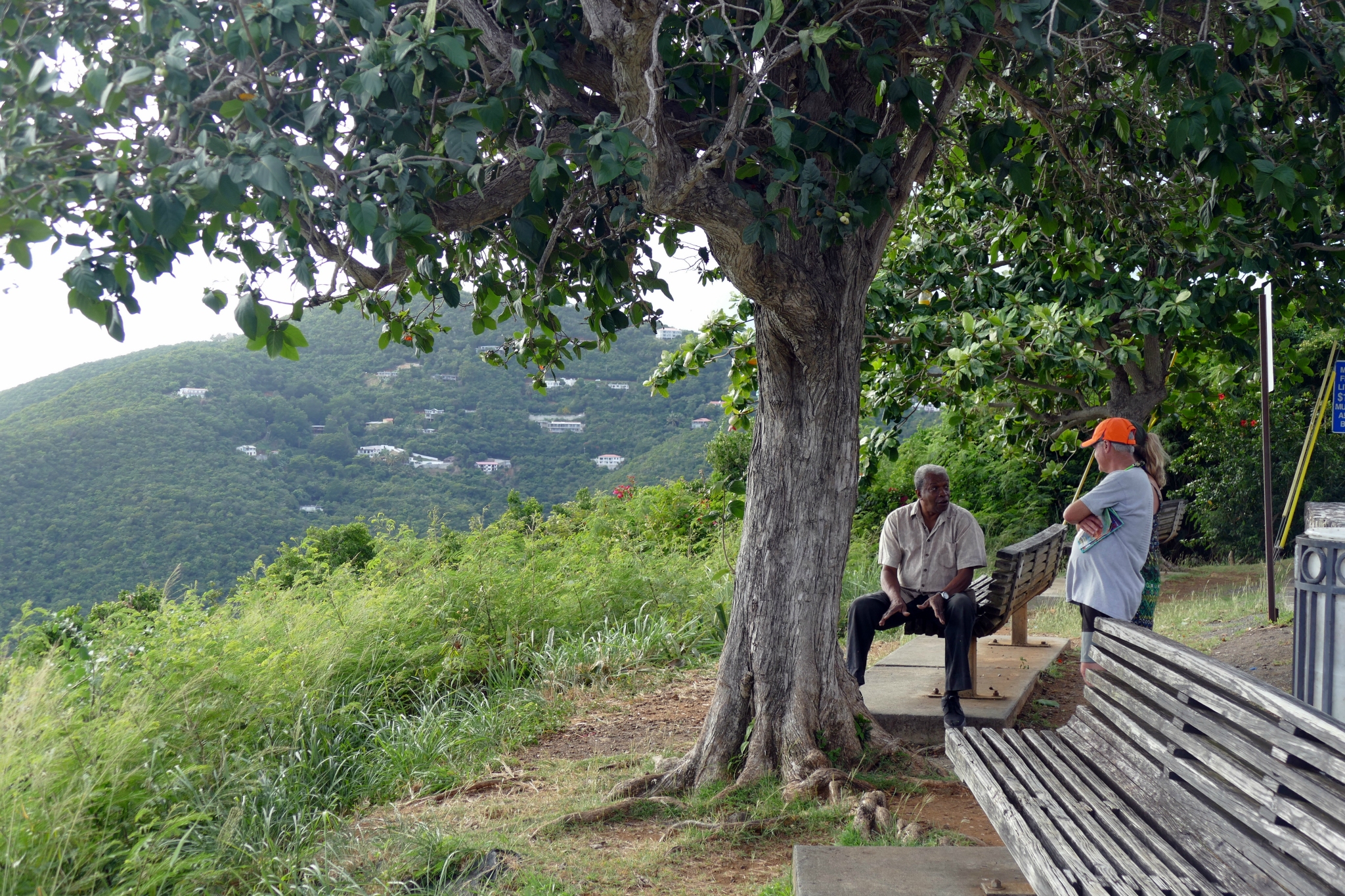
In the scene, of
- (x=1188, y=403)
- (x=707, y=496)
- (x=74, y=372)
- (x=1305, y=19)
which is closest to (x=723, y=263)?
(x=1305, y=19)

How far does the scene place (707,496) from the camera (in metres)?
12.2

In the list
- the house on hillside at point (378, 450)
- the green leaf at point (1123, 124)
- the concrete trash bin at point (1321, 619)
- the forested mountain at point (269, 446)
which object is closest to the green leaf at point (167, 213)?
the green leaf at point (1123, 124)

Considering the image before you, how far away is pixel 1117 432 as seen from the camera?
4672mm

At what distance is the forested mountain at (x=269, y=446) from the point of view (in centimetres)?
2259

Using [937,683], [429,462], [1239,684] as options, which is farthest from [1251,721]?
[429,462]

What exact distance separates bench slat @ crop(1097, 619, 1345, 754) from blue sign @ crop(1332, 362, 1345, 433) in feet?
21.5

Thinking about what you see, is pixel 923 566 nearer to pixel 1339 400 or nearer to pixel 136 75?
pixel 136 75

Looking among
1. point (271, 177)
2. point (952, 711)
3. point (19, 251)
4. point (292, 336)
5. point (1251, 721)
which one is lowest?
point (952, 711)

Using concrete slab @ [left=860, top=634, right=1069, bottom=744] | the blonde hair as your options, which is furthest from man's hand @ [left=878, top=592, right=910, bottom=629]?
the blonde hair

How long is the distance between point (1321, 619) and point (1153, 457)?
1251 mm

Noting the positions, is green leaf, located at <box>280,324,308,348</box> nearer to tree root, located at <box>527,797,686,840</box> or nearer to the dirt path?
the dirt path

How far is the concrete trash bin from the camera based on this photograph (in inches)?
152

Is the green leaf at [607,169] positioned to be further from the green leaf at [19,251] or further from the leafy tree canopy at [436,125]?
the green leaf at [19,251]

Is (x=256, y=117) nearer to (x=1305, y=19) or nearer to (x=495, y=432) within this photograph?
(x=1305, y=19)
